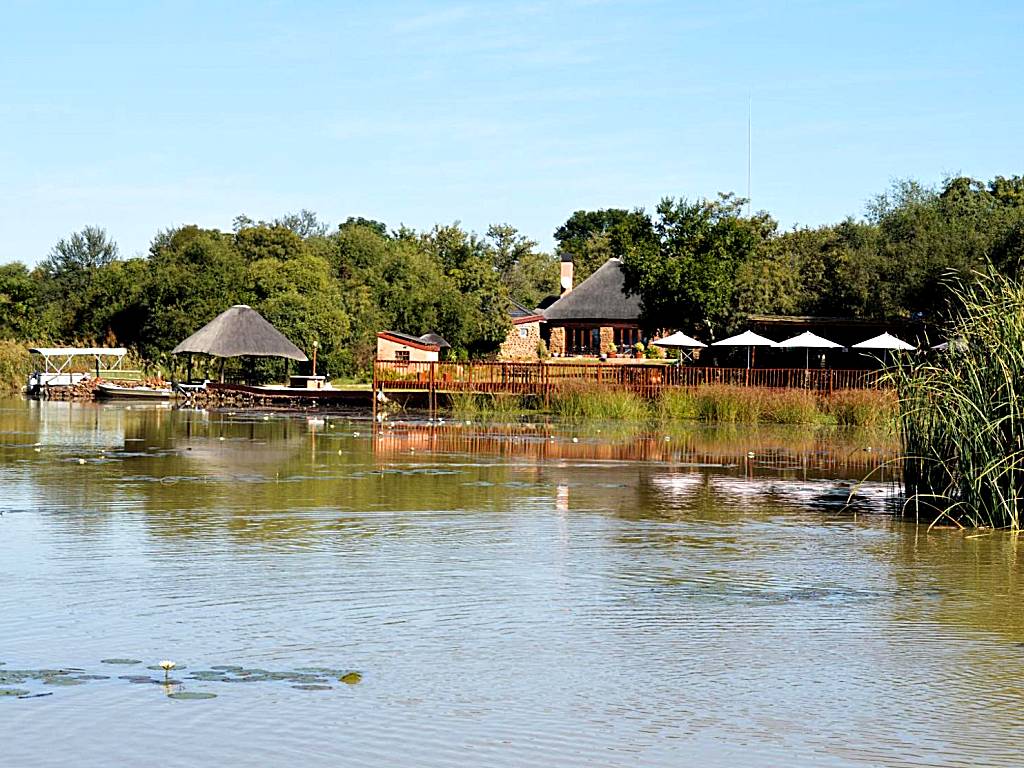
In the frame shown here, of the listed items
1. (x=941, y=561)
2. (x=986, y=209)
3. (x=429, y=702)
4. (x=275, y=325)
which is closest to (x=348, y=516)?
(x=941, y=561)

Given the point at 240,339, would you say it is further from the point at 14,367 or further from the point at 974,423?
the point at 974,423

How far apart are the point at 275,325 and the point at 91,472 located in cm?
3596

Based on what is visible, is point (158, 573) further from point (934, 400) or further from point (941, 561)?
point (934, 400)

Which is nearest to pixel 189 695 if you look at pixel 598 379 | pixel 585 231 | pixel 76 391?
pixel 598 379

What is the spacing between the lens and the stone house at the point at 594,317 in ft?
236

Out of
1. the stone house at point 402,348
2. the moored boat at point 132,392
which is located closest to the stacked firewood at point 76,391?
the moored boat at point 132,392

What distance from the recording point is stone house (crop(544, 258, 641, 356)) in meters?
72.0

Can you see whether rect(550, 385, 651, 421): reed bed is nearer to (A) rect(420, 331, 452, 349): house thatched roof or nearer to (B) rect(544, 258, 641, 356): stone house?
(A) rect(420, 331, 452, 349): house thatched roof

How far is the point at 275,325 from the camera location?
55844 mm

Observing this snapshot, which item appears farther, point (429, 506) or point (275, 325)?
point (275, 325)

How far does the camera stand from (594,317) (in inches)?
2849

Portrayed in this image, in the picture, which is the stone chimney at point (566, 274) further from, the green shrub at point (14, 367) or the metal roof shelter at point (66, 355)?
the green shrub at point (14, 367)

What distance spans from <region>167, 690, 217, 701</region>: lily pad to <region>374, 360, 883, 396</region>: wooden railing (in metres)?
30.2

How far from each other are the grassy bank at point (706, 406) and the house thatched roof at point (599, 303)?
33.4 m
